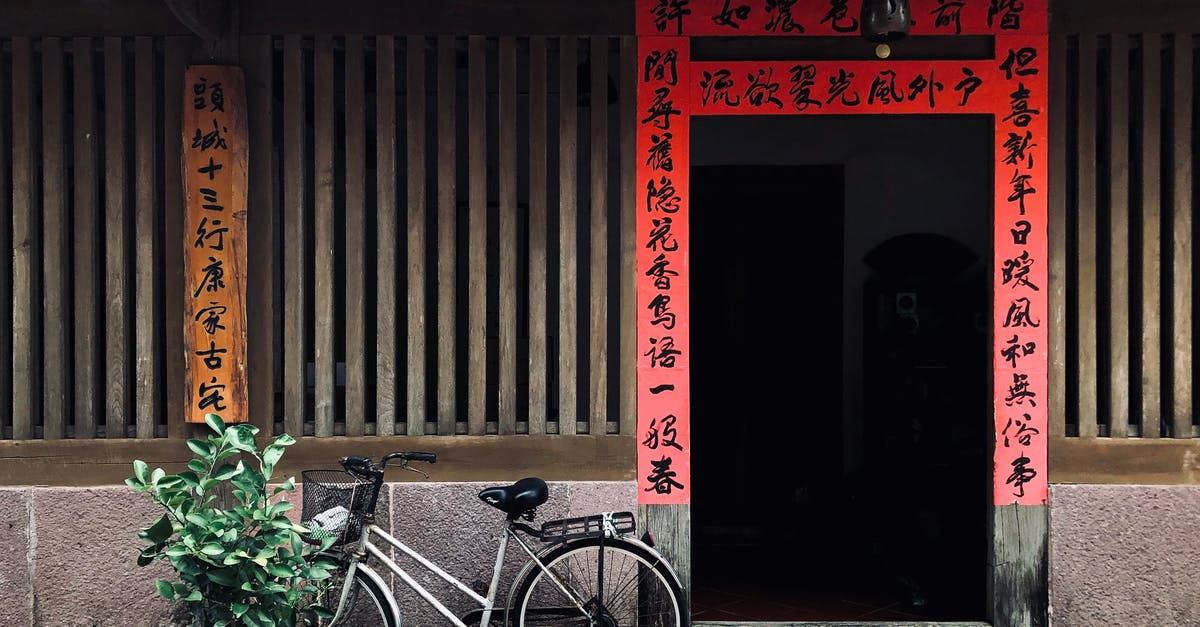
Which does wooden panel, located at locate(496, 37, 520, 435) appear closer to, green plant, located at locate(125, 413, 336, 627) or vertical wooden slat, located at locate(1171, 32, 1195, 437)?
green plant, located at locate(125, 413, 336, 627)

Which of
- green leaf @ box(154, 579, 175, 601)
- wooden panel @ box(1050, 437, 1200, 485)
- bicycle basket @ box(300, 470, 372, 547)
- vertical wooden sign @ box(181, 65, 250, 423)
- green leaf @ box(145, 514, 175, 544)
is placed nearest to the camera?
green leaf @ box(154, 579, 175, 601)

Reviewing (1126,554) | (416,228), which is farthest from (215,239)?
(1126,554)

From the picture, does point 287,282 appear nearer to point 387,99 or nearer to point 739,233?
point 387,99

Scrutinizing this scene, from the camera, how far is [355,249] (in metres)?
6.30

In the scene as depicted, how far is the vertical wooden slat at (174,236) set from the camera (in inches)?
247

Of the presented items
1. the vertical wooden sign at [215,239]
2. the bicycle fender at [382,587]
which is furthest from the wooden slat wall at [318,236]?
the bicycle fender at [382,587]

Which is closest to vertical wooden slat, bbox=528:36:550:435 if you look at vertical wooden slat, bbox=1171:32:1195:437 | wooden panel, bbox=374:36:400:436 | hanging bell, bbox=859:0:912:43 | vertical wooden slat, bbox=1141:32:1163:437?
wooden panel, bbox=374:36:400:436

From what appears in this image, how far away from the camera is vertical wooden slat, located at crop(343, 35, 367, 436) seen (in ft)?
20.6

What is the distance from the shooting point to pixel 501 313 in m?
6.35

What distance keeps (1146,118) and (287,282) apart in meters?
5.06

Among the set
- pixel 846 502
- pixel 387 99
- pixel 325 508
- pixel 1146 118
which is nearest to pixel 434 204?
pixel 387 99

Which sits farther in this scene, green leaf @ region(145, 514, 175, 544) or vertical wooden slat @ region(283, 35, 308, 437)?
vertical wooden slat @ region(283, 35, 308, 437)

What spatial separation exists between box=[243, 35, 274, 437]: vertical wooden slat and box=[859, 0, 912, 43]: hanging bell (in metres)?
3.39

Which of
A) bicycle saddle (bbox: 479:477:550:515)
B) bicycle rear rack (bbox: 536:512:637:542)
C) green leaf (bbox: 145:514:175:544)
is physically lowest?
bicycle rear rack (bbox: 536:512:637:542)
